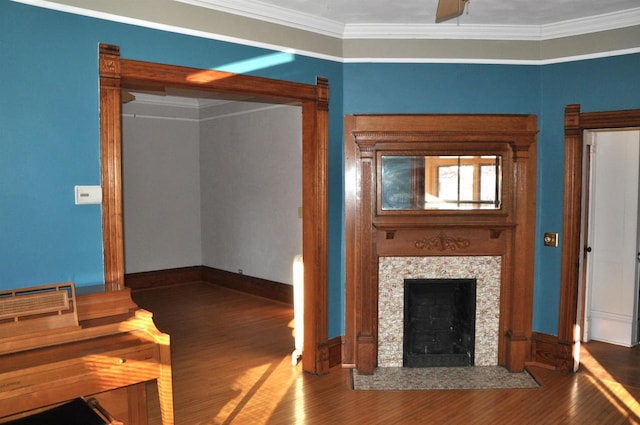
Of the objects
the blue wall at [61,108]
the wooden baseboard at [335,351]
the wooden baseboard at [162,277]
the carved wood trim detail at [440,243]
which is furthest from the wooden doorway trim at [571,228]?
the wooden baseboard at [162,277]

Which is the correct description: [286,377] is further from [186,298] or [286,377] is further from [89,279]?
[186,298]

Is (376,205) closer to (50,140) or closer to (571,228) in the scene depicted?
(571,228)

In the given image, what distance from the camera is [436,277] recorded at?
4480mm

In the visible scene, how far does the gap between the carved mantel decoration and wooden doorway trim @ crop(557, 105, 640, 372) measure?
259 millimetres

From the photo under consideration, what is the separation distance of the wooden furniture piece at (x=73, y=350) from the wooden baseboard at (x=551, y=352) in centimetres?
316

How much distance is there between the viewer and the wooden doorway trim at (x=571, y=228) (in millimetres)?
4293

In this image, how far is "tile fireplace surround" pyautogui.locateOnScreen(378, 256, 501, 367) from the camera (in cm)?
445

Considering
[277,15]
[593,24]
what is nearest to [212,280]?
[277,15]

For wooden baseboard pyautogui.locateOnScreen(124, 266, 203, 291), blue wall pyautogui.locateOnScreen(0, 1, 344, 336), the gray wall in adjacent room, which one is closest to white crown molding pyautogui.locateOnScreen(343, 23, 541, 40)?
blue wall pyautogui.locateOnScreen(0, 1, 344, 336)

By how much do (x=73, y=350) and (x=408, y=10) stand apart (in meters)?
3.18

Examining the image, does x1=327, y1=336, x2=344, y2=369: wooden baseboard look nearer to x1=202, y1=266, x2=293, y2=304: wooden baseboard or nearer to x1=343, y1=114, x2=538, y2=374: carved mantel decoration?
x1=343, y1=114, x2=538, y2=374: carved mantel decoration

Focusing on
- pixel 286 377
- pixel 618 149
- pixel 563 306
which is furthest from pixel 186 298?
pixel 618 149

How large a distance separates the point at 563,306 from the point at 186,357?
329 centimetres

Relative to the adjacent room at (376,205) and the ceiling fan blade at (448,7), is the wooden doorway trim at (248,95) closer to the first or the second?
the adjacent room at (376,205)
